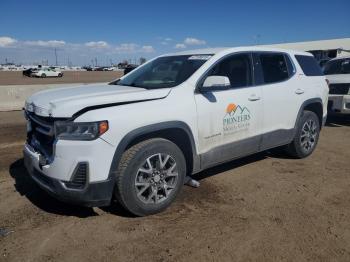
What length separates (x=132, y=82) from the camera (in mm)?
4867

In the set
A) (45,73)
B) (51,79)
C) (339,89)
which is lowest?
(339,89)

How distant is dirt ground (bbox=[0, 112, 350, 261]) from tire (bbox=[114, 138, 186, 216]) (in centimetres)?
17

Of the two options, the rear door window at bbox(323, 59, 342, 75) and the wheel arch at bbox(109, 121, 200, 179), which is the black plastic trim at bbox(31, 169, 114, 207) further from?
the rear door window at bbox(323, 59, 342, 75)

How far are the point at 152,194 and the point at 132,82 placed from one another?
176cm

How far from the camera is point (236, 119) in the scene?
450cm

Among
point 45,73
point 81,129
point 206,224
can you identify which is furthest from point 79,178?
point 45,73

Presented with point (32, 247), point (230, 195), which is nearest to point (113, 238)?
point (32, 247)

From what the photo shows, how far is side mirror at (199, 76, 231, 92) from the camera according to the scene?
158 inches

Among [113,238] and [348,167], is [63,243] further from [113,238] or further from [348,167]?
[348,167]

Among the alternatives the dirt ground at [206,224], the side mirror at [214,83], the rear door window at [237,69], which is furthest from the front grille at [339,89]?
the side mirror at [214,83]

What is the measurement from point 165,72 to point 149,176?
5.27ft

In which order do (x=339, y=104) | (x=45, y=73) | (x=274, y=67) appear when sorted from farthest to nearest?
(x=45, y=73), (x=339, y=104), (x=274, y=67)

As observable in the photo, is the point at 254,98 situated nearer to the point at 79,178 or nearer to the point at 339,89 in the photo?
the point at 79,178

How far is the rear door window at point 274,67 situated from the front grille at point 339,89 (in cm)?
423
